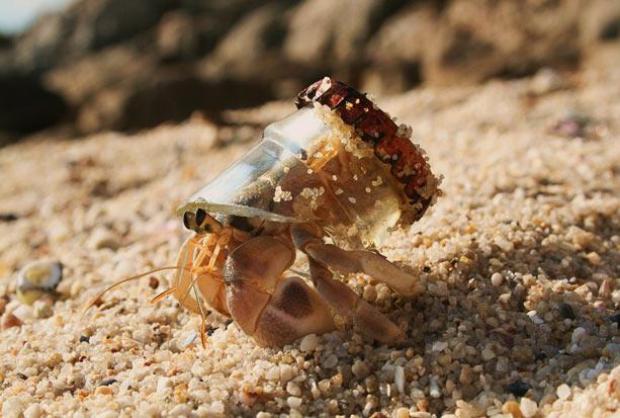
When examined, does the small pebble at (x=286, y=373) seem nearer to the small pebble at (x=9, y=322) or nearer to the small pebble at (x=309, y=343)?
the small pebble at (x=309, y=343)

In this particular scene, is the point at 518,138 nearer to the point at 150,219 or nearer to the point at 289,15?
the point at 150,219

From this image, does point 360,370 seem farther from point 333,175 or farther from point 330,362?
point 333,175

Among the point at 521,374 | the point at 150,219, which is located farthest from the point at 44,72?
the point at 521,374

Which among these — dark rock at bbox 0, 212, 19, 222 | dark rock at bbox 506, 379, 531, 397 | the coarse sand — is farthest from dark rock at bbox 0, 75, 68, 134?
dark rock at bbox 506, 379, 531, 397

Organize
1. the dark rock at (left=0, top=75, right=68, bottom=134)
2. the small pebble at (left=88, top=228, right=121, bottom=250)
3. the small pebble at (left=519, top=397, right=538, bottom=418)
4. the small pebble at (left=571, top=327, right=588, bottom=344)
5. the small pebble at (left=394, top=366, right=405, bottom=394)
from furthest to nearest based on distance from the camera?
1. the dark rock at (left=0, top=75, right=68, bottom=134)
2. the small pebble at (left=88, top=228, right=121, bottom=250)
3. the small pebble at (left=571, top=327, right=588, bottom=344)
4. the small pebble at (left=394, top=366, right=405, bottom=394)
5. the small pebble at (left=519, top=397, right=538, bottom=418)

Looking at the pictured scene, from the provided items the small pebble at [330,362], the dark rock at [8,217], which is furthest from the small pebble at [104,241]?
the small pebble at [330,362]

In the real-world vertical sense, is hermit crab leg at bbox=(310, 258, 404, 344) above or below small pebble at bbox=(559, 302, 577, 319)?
above

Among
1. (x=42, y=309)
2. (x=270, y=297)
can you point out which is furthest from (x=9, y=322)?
(x=270, y=297)

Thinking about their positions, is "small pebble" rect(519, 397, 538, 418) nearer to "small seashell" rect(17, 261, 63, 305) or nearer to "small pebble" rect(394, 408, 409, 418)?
"small pebble" rect(394, 408, 409, 418)
